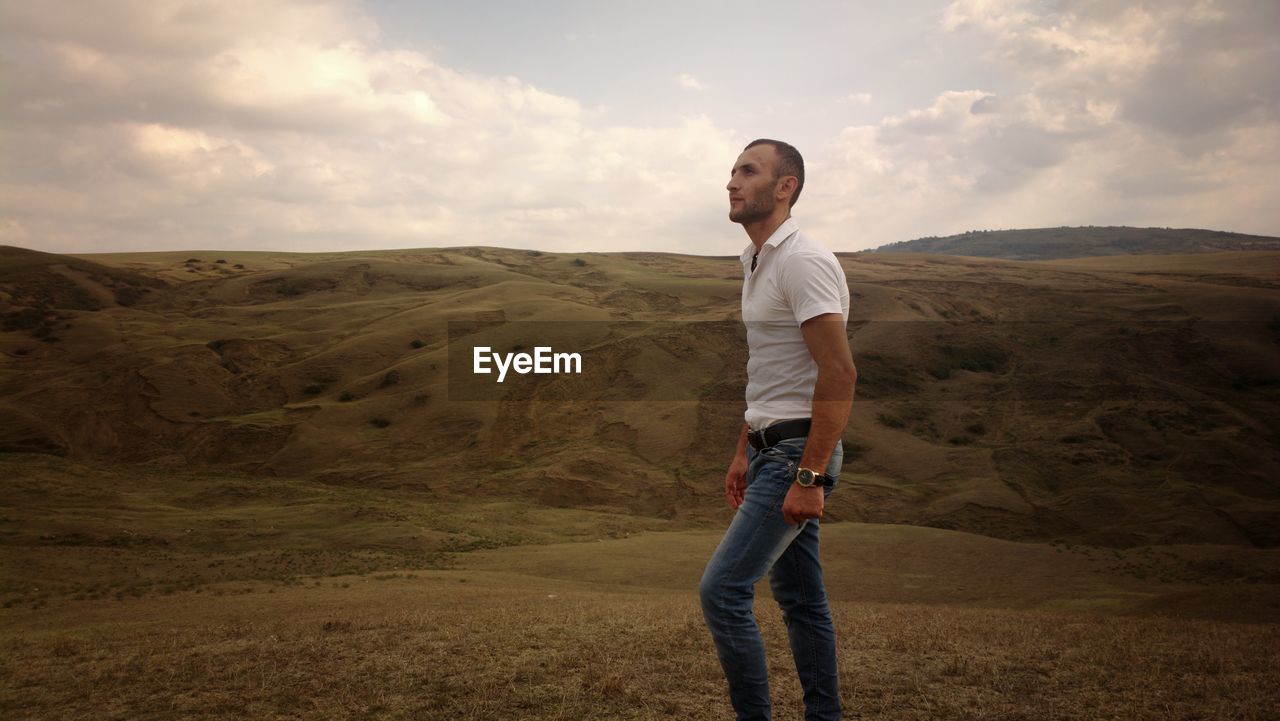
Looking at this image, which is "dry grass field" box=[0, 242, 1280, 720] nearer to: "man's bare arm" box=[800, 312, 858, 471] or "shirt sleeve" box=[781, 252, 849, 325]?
"man's bare arm" box=[800, 312, 858, 471]

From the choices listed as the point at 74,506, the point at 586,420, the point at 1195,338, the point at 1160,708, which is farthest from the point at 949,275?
the point at 1160,708

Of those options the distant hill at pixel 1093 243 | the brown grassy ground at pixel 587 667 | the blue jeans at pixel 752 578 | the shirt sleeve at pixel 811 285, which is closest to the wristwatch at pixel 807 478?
the blue jeans at pixel 752 578

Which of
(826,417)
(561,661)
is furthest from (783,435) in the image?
(561,661)

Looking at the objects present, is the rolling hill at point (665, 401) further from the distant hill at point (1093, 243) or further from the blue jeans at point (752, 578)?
the distant hill at point (1093, 243)

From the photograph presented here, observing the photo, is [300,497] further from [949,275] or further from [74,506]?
[949,275]

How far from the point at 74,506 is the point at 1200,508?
999 inches

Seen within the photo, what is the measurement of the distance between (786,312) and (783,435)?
20.4 inches

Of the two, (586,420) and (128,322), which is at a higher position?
(128,322)

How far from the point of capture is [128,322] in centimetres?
3725

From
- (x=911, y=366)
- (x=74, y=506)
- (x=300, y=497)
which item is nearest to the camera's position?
(x=74, y=506)

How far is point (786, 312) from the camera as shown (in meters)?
3.57

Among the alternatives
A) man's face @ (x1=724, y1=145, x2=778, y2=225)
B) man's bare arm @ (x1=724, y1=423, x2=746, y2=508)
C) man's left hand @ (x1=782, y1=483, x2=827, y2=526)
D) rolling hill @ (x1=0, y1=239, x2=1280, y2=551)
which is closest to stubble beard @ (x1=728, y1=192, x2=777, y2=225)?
man's face @ (x1=724, y1=145, x2=778, y2=225)

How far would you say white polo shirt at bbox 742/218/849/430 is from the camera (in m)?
3.43

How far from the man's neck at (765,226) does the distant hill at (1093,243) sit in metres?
127
